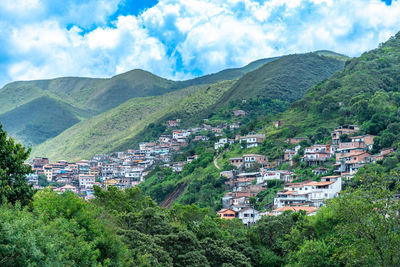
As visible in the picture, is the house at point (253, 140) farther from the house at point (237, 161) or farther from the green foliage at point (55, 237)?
the green foliage at point (55, 237)

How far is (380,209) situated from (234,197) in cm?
3961

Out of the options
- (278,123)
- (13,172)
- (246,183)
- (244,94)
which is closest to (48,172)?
(278,123)

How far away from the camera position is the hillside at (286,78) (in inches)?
4782

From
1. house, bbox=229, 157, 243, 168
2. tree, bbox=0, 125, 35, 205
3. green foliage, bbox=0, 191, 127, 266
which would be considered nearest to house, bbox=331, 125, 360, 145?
house, bbox=229, 157, 243, 168

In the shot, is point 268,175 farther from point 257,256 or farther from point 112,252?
point 112,252

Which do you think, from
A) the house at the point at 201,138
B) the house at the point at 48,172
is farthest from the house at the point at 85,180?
the house at the point at 201,138

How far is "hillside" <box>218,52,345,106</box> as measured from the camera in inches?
4782

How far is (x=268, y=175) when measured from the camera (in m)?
62.3

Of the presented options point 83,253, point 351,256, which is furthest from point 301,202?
point 83,253

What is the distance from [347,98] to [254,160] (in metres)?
20.3

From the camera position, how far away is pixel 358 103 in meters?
71.5

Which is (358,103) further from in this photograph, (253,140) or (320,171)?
(320,171)

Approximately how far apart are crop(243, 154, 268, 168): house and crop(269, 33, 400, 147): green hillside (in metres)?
7.49

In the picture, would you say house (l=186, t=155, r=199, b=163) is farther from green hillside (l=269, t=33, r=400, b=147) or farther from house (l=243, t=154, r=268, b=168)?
house (l=243, t=154, r=268, b=168)
